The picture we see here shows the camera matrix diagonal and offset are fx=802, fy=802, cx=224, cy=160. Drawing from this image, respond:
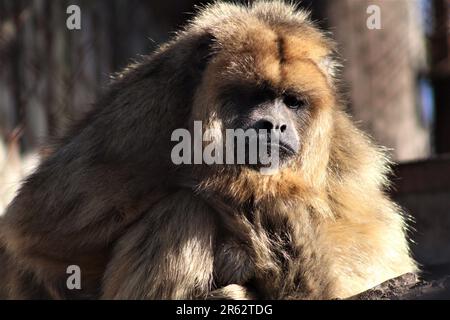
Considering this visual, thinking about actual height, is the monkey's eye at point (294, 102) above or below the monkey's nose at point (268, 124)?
above

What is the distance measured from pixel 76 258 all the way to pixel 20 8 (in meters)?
5.04

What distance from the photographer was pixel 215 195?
179 inches

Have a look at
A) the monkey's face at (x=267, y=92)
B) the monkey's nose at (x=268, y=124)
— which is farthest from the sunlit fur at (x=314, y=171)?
the monkey's nose at (x=268, y=124)

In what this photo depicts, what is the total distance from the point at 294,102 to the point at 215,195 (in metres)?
0.77

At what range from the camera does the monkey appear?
14.5ft

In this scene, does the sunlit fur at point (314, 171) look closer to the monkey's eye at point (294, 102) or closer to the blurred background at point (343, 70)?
the monkey's eye at point (294, 102)

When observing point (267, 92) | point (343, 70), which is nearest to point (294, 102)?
point (267, 92)

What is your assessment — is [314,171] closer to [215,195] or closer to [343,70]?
[215,195]

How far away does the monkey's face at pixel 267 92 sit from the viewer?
464 centimetres

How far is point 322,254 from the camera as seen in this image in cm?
440

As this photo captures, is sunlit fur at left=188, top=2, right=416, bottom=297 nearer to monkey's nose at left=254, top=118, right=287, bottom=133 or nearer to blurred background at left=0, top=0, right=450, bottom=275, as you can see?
monkey's nose at left=254, top=118, right=287, bottom=133

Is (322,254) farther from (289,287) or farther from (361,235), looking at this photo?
(361,235)
